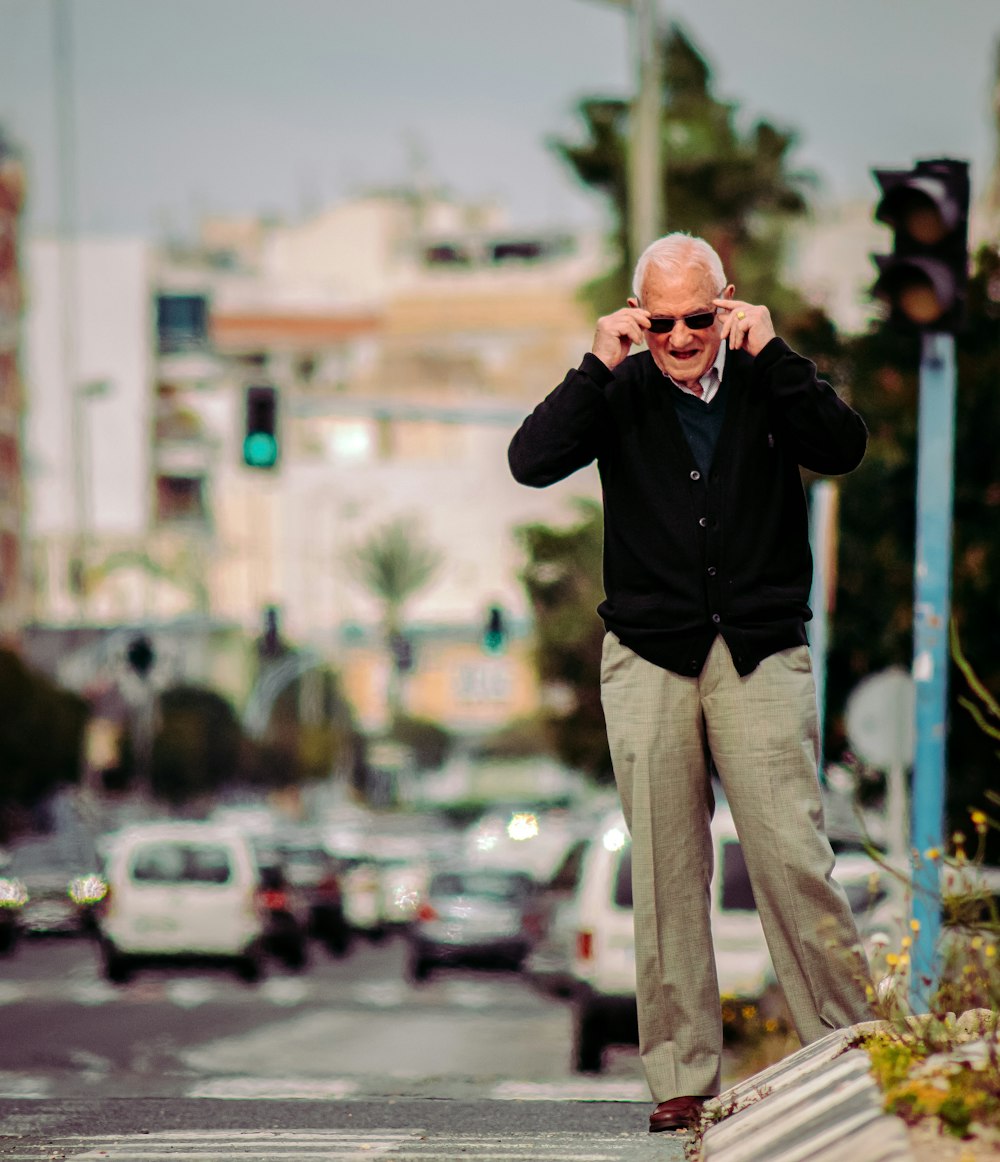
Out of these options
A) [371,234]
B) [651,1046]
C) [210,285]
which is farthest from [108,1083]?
[371,234]

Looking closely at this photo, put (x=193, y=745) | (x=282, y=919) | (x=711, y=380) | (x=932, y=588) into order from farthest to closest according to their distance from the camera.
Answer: (x=193, y=745) < (x=282, y=919) < (x=932, y=588) < (x=711, y=380)

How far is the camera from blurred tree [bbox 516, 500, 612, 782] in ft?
123

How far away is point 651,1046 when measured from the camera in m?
5.57

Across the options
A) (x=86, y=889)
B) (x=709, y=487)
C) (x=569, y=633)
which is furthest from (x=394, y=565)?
(x=709, y=487)

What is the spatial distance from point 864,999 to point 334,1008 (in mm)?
20416

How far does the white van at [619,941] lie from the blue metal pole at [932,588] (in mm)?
6850

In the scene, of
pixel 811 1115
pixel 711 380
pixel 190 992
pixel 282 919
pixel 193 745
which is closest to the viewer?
pixel 811 1115

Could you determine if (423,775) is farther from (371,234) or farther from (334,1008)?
(334,1008)

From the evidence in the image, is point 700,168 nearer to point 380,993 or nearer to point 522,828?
point 380,993

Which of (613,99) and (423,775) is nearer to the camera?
(613,99)

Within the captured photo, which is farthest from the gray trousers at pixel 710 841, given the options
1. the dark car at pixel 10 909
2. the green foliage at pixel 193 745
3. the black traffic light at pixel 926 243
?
the green foliage at pixel 193 745

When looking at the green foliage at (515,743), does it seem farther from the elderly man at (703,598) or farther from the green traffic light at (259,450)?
the elderly man at (703,598)

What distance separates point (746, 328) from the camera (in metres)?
5.41

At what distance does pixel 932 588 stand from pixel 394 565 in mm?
114368
